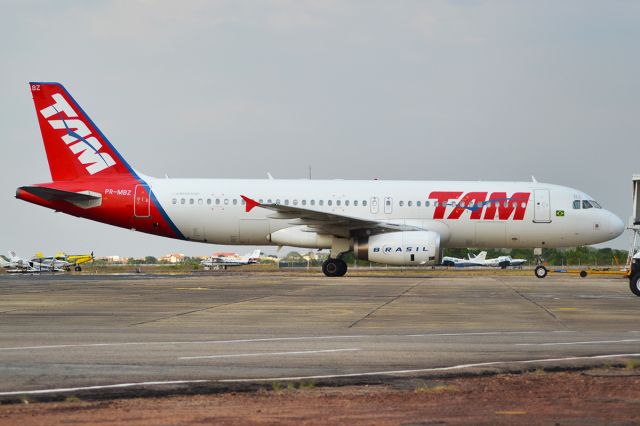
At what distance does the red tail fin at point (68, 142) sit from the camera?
3784 cm

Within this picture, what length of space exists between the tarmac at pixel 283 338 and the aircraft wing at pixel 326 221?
39.8 ft

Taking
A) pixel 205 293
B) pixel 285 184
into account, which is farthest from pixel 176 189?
pixel 205 293

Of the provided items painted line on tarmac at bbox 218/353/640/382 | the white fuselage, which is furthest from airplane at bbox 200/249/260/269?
painted line on tarmac at bbox 218/353/640/382

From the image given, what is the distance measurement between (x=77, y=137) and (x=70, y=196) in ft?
8.63

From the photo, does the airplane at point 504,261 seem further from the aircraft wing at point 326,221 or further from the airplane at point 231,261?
the aircraft wing at point 326,221

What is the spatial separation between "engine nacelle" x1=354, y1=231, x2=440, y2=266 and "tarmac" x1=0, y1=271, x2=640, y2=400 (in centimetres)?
1210

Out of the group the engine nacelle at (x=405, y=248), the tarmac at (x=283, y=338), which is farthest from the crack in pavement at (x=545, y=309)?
the engine nacelle at (x=405, y=248)

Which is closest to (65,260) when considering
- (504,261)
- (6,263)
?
(6,263)

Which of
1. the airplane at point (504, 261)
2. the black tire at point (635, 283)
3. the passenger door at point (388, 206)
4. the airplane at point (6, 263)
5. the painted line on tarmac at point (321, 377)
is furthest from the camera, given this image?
the airplane at point (504, 261)

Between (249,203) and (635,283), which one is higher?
(249,203)

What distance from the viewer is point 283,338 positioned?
478 inches

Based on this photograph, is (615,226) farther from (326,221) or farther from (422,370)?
(422,370)

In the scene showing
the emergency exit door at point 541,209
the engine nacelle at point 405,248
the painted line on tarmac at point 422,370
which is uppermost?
the emergency exit door at point 541,209

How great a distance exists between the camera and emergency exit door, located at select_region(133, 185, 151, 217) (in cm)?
3678
